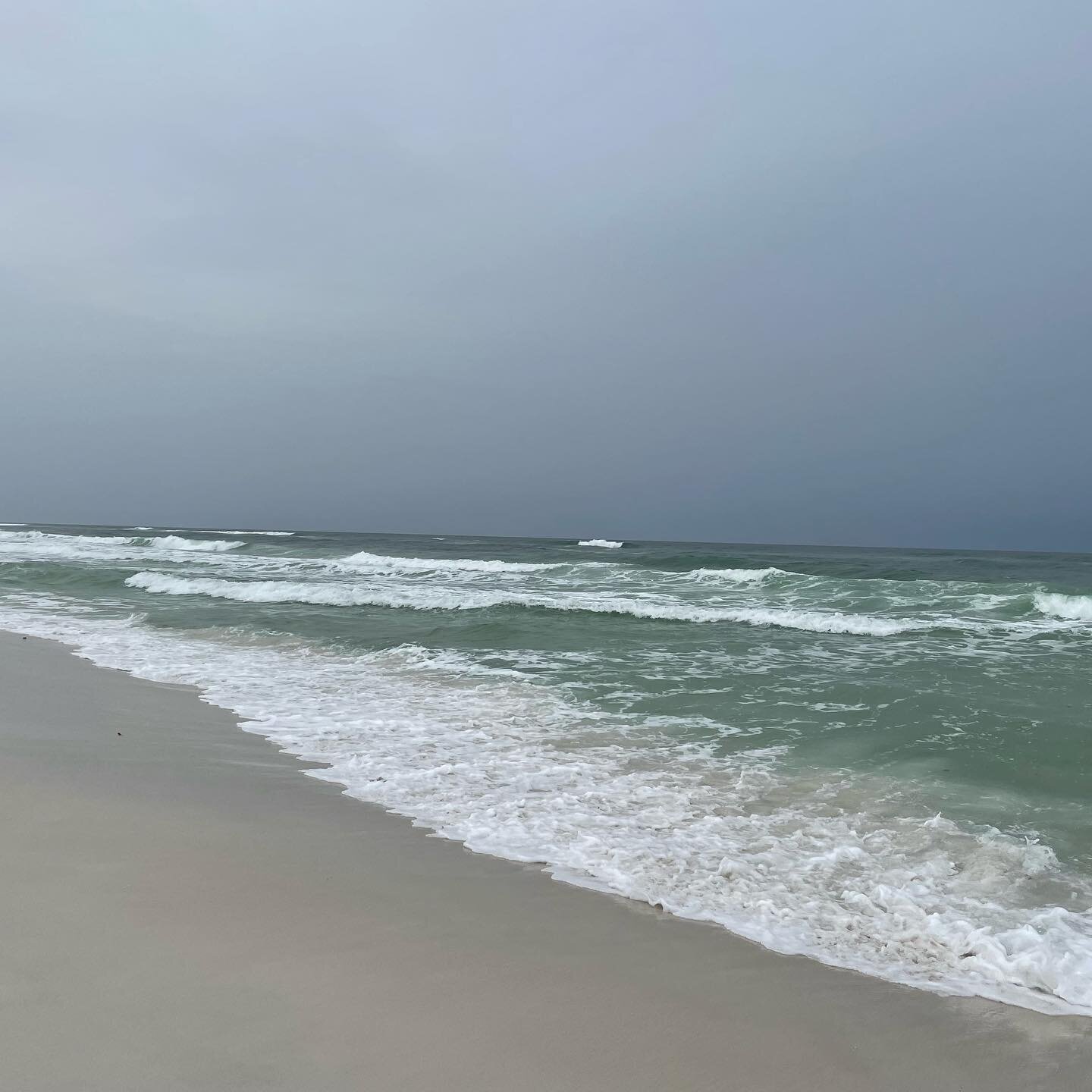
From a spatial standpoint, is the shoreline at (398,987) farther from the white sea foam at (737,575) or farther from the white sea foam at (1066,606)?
the white sea foam at (737,575)

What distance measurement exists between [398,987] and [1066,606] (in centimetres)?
2006

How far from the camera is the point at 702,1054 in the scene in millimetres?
2252

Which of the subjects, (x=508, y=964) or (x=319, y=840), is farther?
(x=319, y=840)

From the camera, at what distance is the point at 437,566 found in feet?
98.4

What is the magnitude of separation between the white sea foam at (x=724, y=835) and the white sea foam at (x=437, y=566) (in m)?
21.1

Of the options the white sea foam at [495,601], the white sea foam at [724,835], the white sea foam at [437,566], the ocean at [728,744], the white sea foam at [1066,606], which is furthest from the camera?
the white sea foam at [437,566]

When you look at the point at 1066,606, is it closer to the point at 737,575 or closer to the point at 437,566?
the point at 737,575

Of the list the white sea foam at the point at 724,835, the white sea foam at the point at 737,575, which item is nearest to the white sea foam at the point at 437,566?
the white sea foam at the point at 737,575

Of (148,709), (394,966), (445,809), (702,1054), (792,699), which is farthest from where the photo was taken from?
(792,699)

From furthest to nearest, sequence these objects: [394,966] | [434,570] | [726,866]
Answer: [434,570], [726,866], [394,966]

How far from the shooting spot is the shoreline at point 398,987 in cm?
209

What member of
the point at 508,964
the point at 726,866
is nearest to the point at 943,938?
the point at 726,866

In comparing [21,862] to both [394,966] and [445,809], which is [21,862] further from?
[445,809]

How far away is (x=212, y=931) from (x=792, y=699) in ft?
20.6
